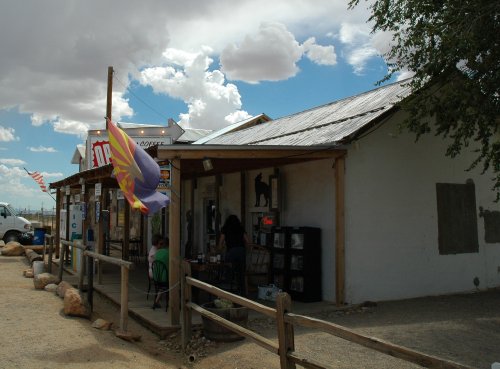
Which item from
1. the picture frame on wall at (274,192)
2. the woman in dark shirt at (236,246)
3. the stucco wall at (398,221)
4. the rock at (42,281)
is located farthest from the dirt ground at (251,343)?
the picture frame on wall at (274,192)

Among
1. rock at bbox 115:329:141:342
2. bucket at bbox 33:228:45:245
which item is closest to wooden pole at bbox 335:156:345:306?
rock at bbox 115:329:141:342

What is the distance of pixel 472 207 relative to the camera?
10.6 meters

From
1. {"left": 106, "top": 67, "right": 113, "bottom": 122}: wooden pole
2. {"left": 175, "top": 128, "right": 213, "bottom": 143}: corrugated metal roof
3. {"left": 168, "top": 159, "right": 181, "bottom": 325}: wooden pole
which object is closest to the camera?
{"left": 168, "top": 159, "right": 181, "bottom": 325}: wooden pole

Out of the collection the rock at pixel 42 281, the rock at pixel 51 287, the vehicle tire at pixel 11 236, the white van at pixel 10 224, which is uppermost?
the white van at pixel 10 224

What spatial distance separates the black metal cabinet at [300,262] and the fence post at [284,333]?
4.66 m

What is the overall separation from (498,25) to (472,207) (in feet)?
14.8

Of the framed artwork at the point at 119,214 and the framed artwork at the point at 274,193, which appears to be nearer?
the framed artwork at the point at 274,193

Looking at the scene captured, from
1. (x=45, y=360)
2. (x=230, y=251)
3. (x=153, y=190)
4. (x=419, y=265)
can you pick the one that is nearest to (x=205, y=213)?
(x=230, y=251)

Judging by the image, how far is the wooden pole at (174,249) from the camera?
723 cm

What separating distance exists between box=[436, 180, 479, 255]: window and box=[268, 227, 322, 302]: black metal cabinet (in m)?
2.75

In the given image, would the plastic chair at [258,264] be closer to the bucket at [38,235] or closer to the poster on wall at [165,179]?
the poster on wall at [165,179]

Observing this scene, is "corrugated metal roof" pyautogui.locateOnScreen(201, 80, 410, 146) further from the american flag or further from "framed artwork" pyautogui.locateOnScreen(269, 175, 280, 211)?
the american flag

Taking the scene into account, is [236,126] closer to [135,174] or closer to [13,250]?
[13,250]

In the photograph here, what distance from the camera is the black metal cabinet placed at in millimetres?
9133
